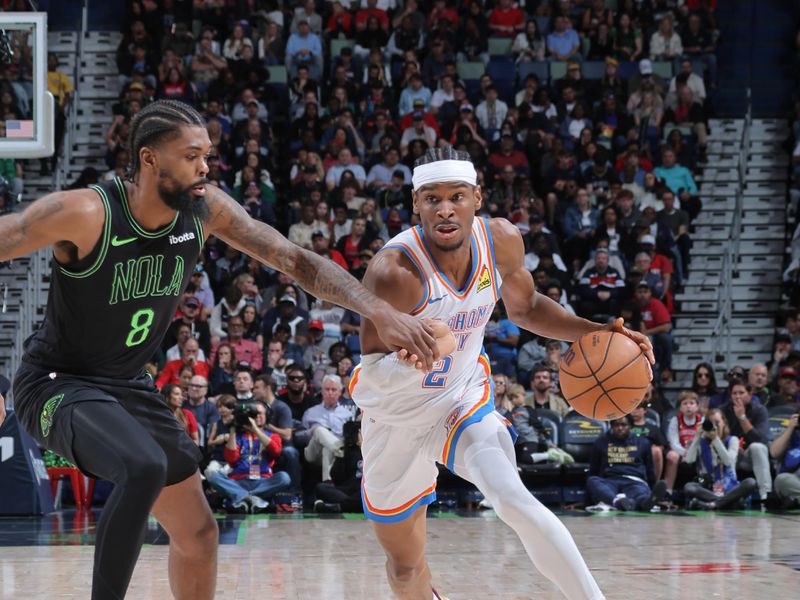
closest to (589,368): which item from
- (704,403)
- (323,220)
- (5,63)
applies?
(5,63)

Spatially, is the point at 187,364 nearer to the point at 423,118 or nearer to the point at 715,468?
the point at 715,468

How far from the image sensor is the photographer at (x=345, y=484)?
11250 mm

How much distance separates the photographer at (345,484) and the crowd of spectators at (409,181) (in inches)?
0.9

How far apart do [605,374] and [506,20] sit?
45.3 ft

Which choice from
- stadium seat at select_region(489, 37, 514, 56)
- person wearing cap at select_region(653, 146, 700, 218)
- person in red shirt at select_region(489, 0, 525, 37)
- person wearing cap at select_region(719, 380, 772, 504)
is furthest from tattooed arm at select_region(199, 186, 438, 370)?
person in red shirt at select_region(489, 0, 525, 37)

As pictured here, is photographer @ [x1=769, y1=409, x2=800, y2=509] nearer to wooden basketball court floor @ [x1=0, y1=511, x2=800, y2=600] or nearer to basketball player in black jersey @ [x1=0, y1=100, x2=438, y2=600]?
wooden basketball court floor @ [x1=0, y1=511, x2=800, y2=600]

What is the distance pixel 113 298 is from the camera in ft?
13.1

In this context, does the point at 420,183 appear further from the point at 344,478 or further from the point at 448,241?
the point at 344,478

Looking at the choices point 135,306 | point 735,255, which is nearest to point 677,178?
point 735,255

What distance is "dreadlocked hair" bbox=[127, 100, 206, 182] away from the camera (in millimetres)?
4062

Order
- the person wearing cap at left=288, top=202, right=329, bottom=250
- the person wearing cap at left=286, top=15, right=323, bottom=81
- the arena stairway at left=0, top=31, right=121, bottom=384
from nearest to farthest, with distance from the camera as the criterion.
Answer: the arena stairway at left=0, top=31, right=121, bottom=384 < the person wearing cap at left=288, top=202, right=329, bottom=250 < the person wearing cap at left=286, top=15, right=323, bottom=81

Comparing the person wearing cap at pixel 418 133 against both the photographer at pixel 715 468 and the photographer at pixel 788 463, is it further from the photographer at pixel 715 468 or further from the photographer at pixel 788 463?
the photographer at pixel 788 463

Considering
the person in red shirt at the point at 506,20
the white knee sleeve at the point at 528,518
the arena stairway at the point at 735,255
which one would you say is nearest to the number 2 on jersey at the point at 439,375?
the white knee sleeve at the point at 528,518

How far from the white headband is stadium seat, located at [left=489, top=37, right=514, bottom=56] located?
1319 centimetres
